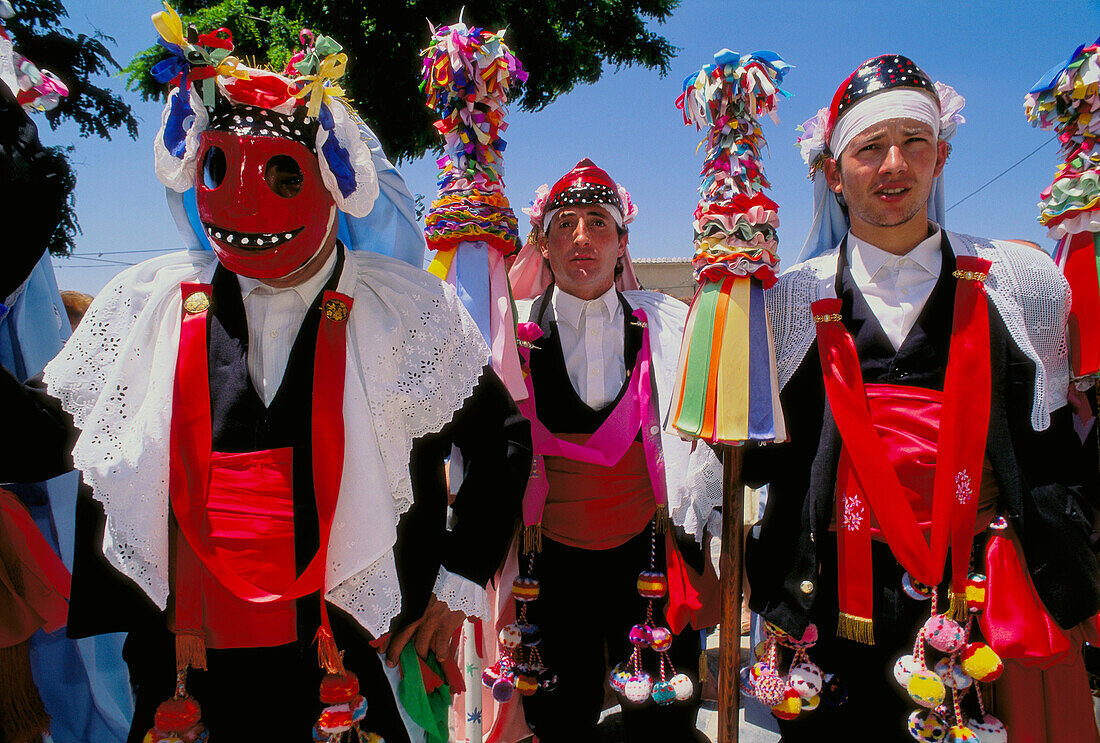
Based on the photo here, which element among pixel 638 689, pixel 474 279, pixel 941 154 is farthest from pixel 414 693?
pixel 941 154

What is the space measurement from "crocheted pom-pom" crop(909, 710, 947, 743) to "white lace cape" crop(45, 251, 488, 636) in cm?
151

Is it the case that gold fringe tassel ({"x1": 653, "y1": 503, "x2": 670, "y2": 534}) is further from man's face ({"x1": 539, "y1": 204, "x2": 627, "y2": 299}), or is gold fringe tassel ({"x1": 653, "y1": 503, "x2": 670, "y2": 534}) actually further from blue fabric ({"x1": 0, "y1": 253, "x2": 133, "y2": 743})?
blue fabric ({"x1": 0, "y1": 253, "x2": 133, "y2": 743})

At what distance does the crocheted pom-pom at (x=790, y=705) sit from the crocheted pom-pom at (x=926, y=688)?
302 millimetres

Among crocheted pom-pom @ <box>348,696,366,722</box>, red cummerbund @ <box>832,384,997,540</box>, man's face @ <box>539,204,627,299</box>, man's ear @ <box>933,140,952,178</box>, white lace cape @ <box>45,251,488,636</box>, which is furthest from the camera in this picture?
man's face @ <box>539,204,627,299</box>

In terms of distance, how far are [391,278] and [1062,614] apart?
6.88 ft

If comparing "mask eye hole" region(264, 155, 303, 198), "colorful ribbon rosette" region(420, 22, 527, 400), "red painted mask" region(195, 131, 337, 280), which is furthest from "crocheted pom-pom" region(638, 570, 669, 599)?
"mask eye hole" region(264, 155, 303, 198)

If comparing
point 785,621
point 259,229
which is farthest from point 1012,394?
point 259,229

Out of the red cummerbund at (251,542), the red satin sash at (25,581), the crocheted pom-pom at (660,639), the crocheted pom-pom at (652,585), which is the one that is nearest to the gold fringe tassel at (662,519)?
the crocheted pom-pom at (652,585)

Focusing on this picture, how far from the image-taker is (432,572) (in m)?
2.00

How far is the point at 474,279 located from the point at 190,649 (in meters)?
1.41

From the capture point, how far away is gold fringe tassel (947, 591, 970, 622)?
1.88 m

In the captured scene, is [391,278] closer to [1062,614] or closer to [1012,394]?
[1012,394]

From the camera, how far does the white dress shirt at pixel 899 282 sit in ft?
6.68

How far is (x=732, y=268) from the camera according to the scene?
207 cm
